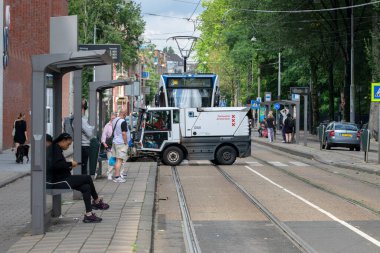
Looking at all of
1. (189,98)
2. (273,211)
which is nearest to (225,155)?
(189,98)

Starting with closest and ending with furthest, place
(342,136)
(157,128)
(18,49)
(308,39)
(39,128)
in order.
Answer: (39,128), (157,128), (18,49), (342,136), (308,39)

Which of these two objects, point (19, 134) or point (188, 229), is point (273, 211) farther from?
point (19, 134)

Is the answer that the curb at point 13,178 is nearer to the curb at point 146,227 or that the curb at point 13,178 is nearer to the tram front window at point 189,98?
the curb at point 146,227

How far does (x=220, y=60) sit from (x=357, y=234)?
250 ft

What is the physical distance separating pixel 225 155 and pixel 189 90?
11.3 ft

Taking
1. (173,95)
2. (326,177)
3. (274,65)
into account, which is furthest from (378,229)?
(274,65)

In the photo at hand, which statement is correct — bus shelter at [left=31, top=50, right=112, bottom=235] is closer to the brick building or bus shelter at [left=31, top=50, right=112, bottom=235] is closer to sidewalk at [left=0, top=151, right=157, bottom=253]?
sidewalk at [left=0, top=151, right=157, bottom=253]

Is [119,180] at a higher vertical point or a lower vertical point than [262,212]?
higher

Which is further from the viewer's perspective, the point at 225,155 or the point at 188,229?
the point at 225,155

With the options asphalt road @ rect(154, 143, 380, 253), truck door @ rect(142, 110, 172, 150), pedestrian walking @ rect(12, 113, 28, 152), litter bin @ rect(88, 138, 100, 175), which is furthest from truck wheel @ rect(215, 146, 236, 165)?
litter bin @ rect(88, 138, 100, 175)

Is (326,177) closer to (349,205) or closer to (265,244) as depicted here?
(349,205)

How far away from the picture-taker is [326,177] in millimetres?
20547

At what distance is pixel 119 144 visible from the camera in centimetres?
1658

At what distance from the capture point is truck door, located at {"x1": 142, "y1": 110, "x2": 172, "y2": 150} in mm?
24375
